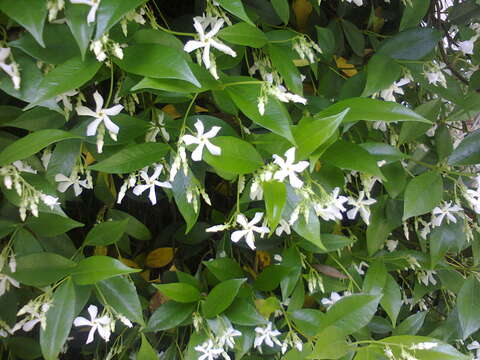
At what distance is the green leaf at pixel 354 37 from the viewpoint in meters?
0.84

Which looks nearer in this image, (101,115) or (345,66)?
(101,115)

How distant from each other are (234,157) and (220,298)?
0.25 m

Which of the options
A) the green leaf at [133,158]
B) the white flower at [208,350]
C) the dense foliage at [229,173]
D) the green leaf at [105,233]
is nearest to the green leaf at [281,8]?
the dense foliage at [229,173]

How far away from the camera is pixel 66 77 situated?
0.47 metres

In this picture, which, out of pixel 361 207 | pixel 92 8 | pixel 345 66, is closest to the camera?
pixel 92 8

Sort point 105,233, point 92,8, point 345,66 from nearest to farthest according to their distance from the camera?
point 92,8
point 105,233
point 345,66

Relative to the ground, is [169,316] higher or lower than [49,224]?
lower

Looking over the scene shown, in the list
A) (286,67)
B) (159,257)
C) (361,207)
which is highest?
Answer: (286,67)

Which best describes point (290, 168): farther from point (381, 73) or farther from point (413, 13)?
point (413, 13)

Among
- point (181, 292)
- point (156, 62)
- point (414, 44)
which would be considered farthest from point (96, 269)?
point (414, 44)

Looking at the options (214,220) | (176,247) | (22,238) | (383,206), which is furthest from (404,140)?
(22,238)

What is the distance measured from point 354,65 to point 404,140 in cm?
19

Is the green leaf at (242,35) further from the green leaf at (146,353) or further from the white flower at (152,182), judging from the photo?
the green leaf at (146,353)

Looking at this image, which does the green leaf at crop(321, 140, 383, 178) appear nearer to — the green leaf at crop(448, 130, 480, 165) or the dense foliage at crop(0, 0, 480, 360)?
the dense foliage at crop(0, 0, 480, 360)
